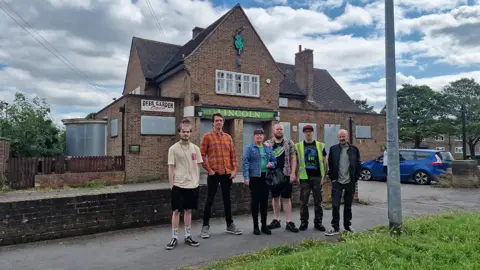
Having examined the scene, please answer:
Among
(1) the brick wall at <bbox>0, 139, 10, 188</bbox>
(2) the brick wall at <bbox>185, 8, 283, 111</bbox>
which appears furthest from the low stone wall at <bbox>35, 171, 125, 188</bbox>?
(2) the brick wall at <bbox>185, 8, 283, 111</bbox>

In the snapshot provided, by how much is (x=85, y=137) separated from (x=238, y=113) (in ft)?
31.1

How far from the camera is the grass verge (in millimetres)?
3734

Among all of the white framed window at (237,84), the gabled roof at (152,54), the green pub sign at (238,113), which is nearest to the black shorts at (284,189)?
the green pub sign at (238,113)

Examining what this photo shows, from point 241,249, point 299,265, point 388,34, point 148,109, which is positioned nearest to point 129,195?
point 241,249

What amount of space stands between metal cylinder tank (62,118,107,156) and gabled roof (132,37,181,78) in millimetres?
5400

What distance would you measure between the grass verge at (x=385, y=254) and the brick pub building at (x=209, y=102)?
1381 centimetres

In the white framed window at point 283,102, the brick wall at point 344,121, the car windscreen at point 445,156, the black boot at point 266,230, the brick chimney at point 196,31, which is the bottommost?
the black boot at point 266,230

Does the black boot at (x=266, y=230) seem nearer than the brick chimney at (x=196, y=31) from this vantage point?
Yes

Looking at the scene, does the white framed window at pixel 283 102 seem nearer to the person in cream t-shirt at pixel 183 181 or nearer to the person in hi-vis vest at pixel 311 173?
the person in hi-vis vest at pixel 311 173

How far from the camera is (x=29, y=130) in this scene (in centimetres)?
1941

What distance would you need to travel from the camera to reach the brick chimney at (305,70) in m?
29.0

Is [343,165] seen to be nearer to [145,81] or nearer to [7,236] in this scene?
[7,236]

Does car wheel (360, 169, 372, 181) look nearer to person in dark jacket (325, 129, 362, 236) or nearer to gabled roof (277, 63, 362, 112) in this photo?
gabled roof (277, 63, 362, 112)

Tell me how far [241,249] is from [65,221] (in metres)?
3.02
